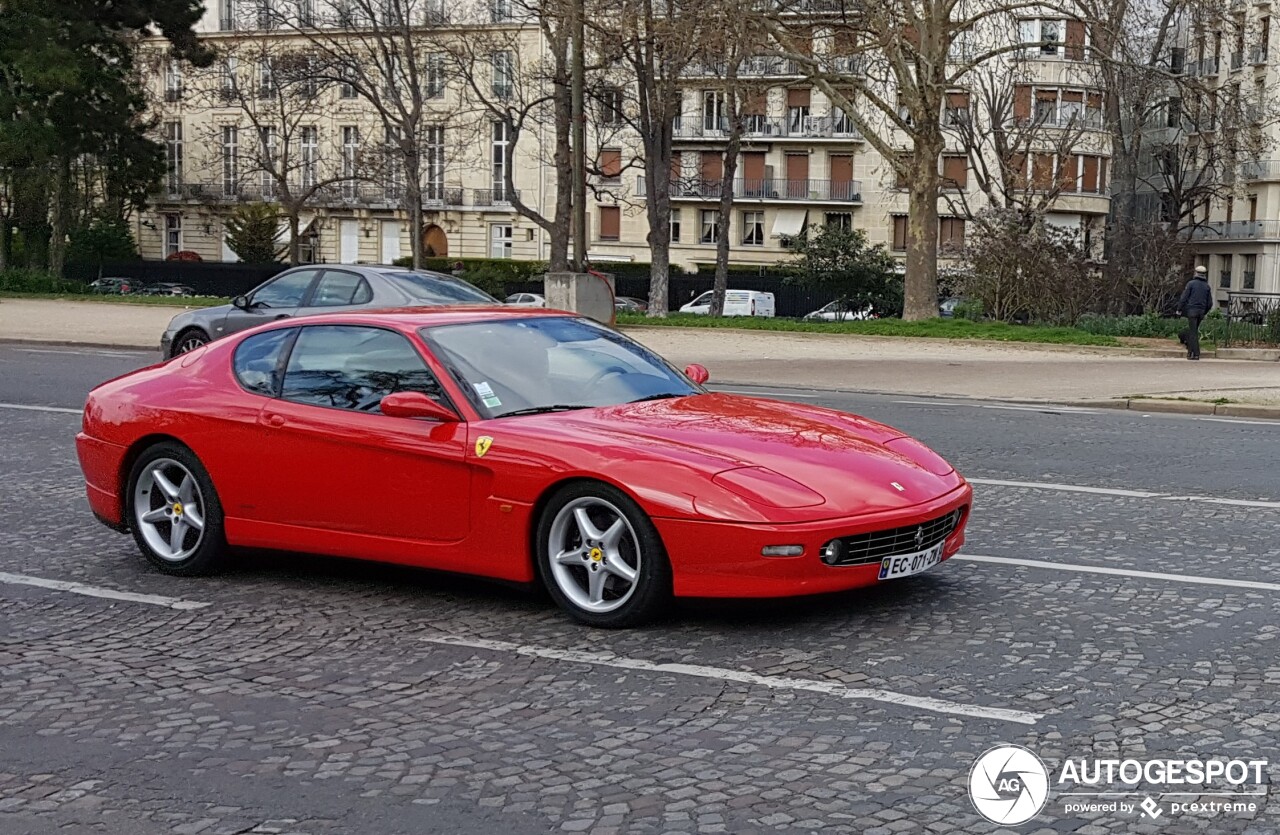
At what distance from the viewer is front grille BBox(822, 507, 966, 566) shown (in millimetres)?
6516

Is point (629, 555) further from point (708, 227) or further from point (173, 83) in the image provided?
point (173, 83)

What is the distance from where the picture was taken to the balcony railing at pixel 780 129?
78438 mm

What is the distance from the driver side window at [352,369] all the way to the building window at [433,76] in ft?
154

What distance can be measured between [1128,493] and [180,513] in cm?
600

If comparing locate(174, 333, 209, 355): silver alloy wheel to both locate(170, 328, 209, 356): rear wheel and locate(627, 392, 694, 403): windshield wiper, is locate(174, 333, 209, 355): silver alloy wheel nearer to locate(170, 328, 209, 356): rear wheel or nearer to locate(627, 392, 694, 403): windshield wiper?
locate(170, 328, 209, 356): rear wheel

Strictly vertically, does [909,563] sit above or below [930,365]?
above

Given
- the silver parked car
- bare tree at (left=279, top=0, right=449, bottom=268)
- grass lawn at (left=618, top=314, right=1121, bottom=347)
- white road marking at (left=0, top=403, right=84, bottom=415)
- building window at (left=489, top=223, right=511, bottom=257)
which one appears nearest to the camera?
white road marking at (left=0, top=403, right=84, bottom=415)

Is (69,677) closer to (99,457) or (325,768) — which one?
(325,768)

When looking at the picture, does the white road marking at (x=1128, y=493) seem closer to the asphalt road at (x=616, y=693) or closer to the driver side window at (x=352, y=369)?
the asphalt road at (x=616, y=693)

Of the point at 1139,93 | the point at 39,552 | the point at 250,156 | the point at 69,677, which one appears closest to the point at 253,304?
the point at 39,552

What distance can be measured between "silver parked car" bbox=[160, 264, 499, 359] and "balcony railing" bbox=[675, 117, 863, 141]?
6046 cm

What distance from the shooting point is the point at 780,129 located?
79750mm

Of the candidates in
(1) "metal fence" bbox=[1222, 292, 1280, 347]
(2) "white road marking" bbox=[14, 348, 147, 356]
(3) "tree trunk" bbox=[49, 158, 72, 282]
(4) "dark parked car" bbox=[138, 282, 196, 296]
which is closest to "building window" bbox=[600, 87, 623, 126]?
(3) "tree trunk" bbox=[49, 158, 72, 282]

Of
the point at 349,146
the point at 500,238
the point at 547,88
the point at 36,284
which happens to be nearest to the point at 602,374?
the point at 36,284
